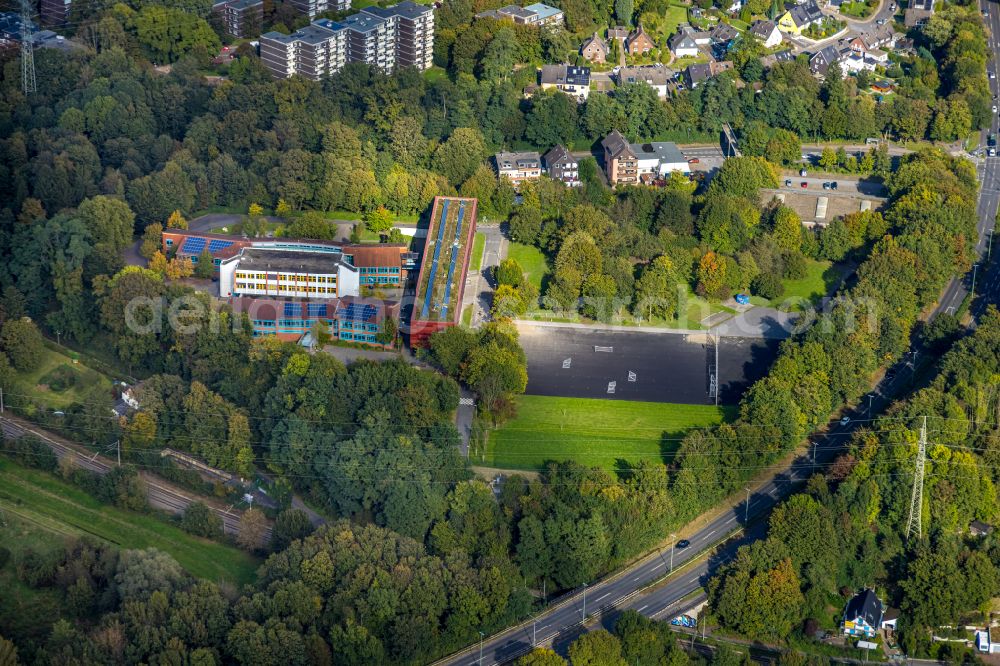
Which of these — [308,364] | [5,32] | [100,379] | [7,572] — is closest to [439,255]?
[308,364]

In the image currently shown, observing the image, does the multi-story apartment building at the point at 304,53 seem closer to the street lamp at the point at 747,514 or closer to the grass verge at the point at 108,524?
the grass verge at the point at 108,524

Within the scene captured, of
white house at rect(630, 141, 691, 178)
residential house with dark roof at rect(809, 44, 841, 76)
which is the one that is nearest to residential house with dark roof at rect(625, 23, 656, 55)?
residential house with dark roof at rect(809, 44, 841, 76)

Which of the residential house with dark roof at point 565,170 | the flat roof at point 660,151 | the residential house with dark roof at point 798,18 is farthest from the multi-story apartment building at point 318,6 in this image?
the residential house with dark roof at point 798,18

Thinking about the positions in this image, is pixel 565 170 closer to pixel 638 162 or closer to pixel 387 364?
pixel 638 162

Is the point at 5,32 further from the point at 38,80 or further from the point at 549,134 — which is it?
the point at 549,134

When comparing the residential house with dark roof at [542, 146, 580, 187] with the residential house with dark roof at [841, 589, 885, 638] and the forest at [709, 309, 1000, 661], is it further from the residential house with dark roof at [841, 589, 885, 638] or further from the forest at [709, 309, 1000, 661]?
the residential house with dark roof at [841, 589, 885, 638]
